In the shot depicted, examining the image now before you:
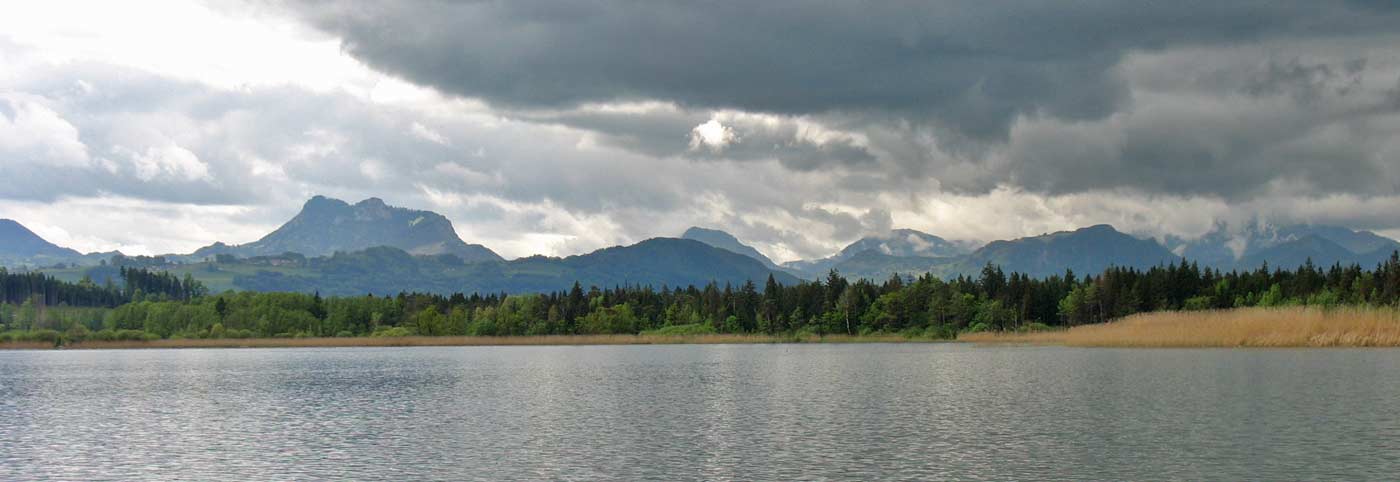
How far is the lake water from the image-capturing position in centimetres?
3959

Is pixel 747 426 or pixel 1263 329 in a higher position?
pixel 1263 329

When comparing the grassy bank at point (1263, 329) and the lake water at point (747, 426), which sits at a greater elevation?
the grassy bank at point (1263, 329)

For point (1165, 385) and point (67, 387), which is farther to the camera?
point (67, 387)

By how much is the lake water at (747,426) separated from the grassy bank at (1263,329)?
28818 mm

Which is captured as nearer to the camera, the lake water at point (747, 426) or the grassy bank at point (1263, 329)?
the lake water at point (747, 426)

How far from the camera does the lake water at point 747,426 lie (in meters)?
39.6

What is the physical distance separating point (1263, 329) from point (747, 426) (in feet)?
318

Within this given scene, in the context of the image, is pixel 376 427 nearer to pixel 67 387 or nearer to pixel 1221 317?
pixel 67 387

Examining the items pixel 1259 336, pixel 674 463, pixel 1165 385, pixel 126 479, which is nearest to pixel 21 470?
pixel 126 479

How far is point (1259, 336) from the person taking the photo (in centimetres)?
12644

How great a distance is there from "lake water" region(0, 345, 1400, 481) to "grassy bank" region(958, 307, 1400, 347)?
94.5 ft

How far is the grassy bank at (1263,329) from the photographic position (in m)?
119

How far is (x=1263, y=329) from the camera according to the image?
126625 mm

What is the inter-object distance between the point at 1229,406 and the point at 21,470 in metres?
54.6
